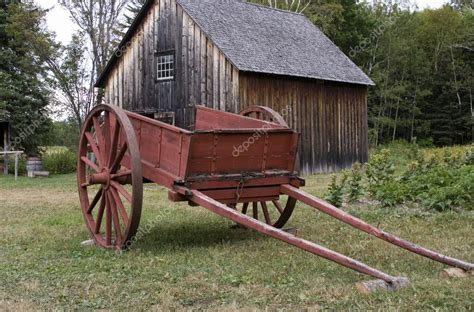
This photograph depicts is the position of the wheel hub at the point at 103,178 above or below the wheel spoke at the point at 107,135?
below

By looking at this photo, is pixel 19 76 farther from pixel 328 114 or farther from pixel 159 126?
pixel 159 126

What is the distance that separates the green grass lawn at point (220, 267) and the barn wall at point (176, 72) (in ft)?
28.2

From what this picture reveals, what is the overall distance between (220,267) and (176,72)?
13550 millimetres

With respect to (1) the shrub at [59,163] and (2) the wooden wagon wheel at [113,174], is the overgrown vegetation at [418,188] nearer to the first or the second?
(2) the wooden wagon wheel at [113,174]

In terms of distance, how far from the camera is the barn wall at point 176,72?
17.5 metres

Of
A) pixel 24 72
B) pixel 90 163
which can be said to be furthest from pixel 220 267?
pixel 24 72

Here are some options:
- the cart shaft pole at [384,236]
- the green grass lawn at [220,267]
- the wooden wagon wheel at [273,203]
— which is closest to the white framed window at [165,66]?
the green grass lawn at [220,267]

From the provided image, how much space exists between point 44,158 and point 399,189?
59.0 feet

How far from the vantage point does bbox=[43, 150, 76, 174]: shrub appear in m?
23.4

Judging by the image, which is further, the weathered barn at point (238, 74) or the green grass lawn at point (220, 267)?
the weathered barn at point (238, 74)

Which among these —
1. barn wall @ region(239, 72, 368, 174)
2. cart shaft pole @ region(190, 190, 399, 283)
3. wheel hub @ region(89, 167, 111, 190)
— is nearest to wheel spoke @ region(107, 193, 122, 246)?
wheel hub @ region(89, 167, 111, 190)

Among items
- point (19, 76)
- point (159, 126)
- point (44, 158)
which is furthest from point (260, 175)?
point (19, 76)

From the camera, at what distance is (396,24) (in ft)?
144

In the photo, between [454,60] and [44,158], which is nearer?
[44,158]
